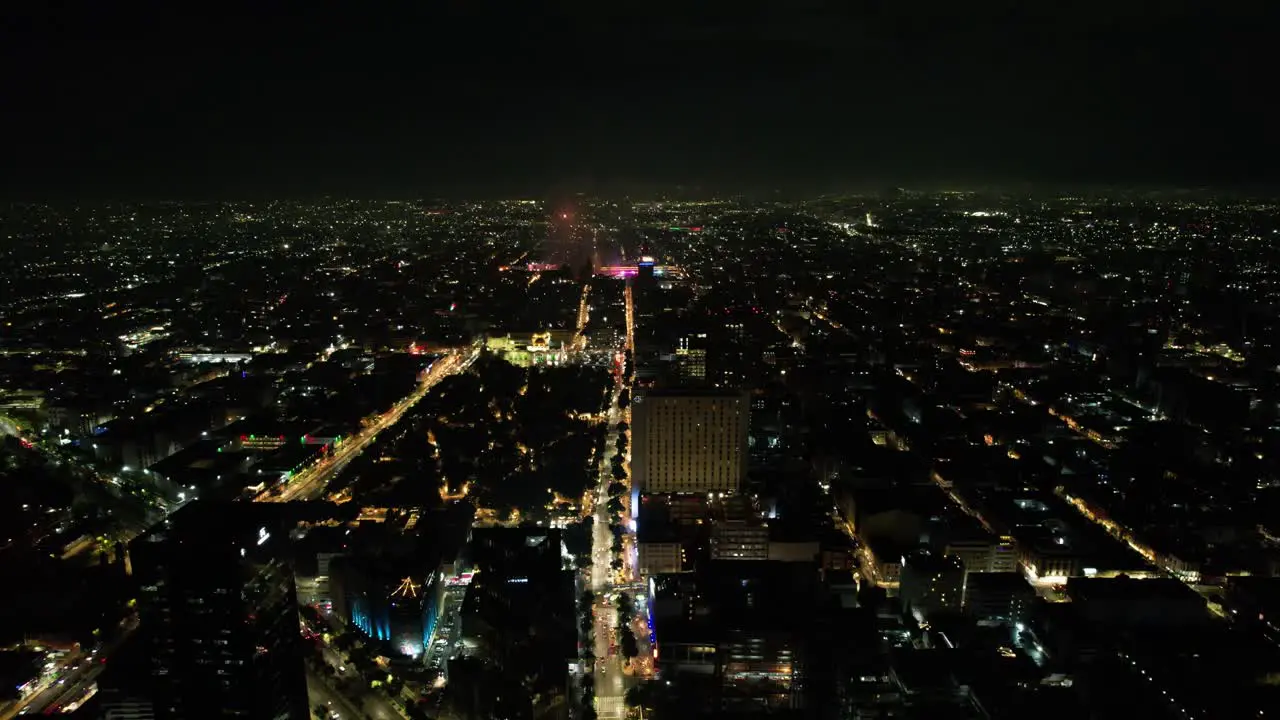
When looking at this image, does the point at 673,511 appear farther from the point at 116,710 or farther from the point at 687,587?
the point at 116,710

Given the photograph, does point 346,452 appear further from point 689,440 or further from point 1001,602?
point 1001,602

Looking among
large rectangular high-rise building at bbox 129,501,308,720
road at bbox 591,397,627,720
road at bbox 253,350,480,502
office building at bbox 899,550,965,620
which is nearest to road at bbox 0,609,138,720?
large rectangular high-rise building at bbox 129,501,308,720

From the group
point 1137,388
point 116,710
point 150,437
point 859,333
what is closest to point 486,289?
point 859,333

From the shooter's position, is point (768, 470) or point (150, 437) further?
point (150, 437)

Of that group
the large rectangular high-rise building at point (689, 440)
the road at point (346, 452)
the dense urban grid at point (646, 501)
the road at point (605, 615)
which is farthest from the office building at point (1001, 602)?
the road at point (346, 452)

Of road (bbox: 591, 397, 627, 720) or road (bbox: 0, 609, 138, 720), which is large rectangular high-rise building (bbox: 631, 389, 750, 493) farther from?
road (bbox: 0, 609, 138, 720)

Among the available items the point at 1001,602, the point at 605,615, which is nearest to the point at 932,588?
the point at 1001,602
